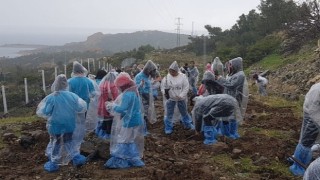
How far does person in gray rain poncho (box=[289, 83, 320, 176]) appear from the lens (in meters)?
5.26

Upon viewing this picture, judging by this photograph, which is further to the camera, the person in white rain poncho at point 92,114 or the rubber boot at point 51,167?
the person in white rain poncho at point 92,114

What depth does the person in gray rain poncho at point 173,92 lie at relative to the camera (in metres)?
7.96

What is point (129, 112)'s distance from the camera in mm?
5828

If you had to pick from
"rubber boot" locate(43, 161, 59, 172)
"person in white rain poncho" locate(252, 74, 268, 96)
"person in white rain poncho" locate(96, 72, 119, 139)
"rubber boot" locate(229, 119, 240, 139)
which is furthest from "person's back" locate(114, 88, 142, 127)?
"person in white rain poncho" locate(252, 74, 268, 96)

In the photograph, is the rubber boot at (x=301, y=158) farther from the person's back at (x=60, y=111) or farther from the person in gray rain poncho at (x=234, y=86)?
the person's back at (x=60, y=111)

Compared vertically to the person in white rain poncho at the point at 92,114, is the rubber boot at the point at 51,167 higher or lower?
lower

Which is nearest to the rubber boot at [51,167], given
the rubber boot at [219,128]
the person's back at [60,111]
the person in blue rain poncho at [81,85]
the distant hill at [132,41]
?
the person's back at [60,111]

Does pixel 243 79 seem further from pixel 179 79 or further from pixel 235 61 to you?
A: pixel 179 79

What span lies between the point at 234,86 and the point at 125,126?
2757 millimetres

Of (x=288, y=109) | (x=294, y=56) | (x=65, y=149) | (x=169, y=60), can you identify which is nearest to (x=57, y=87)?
(x=65, y=149)

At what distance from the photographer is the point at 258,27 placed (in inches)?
1312

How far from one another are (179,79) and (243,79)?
1.27 m

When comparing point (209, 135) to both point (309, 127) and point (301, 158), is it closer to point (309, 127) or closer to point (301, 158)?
point (301, 158)

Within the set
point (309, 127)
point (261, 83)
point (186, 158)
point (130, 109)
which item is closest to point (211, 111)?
point (186, 158)
